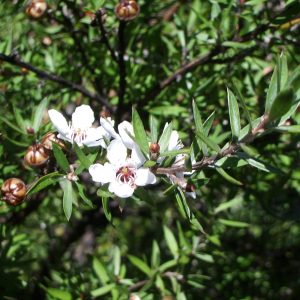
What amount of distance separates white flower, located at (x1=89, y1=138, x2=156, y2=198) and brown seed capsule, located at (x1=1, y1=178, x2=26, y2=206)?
224 millimetres

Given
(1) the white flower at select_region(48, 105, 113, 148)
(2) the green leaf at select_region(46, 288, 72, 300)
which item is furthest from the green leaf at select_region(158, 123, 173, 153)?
(2) the green leaf at select_region(46, 288, 72, 300)

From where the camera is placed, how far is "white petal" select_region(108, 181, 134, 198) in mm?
974

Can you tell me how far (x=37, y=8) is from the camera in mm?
1539

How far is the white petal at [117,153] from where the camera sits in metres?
1.00

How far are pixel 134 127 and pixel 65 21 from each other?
88 centimetres

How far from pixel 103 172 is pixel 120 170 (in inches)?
1.4

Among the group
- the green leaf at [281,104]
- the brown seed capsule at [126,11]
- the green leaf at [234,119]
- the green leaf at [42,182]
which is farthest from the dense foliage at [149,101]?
the green leaf at [281,104]

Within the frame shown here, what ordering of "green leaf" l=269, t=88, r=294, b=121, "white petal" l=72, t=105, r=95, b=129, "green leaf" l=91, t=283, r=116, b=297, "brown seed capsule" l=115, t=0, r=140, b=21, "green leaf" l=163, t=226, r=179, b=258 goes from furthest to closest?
"green leaf" l=163, t=226, r=179, b=258, "green leaf" l=91, t=283, r=116, b=297, "brown seed capsule" l=115, t=0, r=140, b=21, "white petal" l=72, t=105, r=95, b=129, "green leaf" l=269, t=88, r=294, b=121

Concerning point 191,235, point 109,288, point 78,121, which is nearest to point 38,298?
point 109,288

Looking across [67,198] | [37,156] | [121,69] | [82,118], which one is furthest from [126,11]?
[67,198]

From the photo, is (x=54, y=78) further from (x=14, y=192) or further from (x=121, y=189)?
(x=121, y=189)

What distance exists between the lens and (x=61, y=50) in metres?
2.10

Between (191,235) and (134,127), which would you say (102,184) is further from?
(191,235)

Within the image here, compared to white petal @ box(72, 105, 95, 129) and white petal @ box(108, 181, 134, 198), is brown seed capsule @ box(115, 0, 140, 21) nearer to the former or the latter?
white petal @ box(72, 105, 95, 129)
